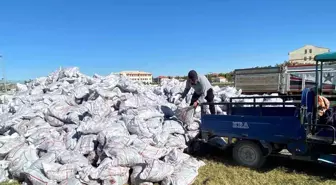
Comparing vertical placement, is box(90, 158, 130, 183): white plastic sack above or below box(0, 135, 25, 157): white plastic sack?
below

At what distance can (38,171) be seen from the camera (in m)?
3.84

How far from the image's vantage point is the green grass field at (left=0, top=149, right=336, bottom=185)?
398 centimetres

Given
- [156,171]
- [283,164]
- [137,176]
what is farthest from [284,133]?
[137,176]

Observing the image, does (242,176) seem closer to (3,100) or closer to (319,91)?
(319,91)

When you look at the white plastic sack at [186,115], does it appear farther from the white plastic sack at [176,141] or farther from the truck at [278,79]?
the truck at [278,79]

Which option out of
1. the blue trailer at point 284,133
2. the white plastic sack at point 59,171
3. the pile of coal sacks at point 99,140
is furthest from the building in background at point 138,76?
the white plastic sack at point 59,171

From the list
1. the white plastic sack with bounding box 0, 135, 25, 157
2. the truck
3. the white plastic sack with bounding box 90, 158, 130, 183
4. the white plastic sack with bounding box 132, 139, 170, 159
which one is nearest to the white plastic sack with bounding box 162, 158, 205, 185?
the white plastic sack with bounding box 132, 139, 170, 159

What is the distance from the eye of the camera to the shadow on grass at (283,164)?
166 inches

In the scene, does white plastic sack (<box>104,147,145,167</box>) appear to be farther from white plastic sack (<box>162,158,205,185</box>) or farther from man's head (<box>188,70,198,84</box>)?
man's head (<box>188,70,198,84</box>)

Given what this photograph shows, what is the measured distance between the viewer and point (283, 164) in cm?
467

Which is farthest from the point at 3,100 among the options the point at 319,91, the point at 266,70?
the point at 266,70

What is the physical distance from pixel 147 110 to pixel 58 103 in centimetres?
195

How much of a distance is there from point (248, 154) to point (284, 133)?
0.80m

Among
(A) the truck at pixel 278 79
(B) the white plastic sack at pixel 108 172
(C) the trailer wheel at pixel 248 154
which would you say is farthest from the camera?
(A) the truck at pixel 278 79
